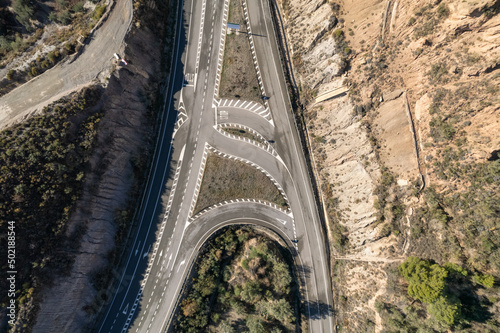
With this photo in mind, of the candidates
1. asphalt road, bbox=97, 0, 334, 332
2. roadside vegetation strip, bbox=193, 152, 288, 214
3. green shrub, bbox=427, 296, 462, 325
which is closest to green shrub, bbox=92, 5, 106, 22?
asphalt road, bbox=97, 0, 334, 332

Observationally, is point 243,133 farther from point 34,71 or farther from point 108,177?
point 34,71

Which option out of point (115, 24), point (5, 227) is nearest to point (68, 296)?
point (5, 227)

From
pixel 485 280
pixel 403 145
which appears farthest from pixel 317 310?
pixel 403 145

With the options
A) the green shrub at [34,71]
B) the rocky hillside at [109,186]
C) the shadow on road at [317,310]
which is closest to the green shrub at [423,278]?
the shadow on road at [317,310]

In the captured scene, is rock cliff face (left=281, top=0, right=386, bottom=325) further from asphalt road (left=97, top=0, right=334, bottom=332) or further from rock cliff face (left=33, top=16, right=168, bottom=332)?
rock cliff face (left=33, top=16, right=168, bottom=332)

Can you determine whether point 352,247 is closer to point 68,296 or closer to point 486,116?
point 486,116
